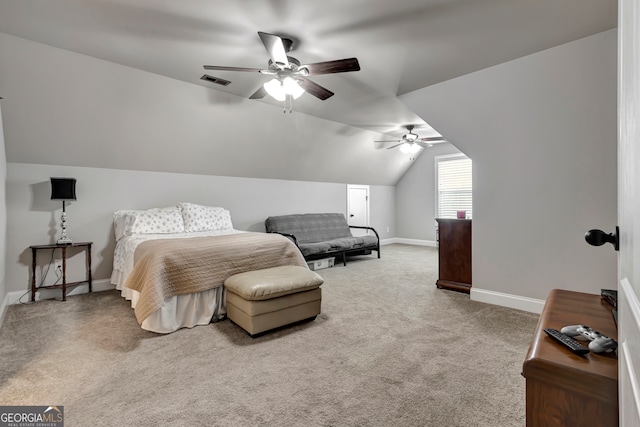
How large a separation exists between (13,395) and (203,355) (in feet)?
3.48

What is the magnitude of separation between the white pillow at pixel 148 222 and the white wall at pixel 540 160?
12.0 feet

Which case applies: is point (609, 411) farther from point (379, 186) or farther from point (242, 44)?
point (379, 186)

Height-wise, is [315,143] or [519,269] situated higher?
[315,143]

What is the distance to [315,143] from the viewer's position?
5.71 metres

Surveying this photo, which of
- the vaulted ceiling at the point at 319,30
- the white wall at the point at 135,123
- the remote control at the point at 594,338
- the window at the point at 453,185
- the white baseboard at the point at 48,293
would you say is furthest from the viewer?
the window at the point at 453,185

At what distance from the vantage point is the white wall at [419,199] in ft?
25.2

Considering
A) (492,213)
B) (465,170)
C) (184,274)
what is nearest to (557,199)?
(492,213)

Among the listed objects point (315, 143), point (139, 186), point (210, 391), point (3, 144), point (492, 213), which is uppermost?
point (315, 143)

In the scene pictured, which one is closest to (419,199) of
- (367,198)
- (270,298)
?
(367,198)

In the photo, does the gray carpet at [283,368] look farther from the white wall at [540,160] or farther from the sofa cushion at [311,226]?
the sofa cushion at [311,226]

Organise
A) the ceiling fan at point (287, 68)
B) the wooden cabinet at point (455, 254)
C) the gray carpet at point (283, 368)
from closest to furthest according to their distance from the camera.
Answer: the gray carpet at point (283, 368), the ceiling fan at point (287, 68), the wooden cabinet at point (455, 254)

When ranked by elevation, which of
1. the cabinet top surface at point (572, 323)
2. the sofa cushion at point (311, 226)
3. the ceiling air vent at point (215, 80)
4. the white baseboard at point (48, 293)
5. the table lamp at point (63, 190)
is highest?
the ceiling air vent at point (215, 80)

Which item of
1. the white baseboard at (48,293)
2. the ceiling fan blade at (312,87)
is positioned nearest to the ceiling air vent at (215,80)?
the ceiling fan blade at (312,87)

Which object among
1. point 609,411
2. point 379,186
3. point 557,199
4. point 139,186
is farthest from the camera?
point 379,186
